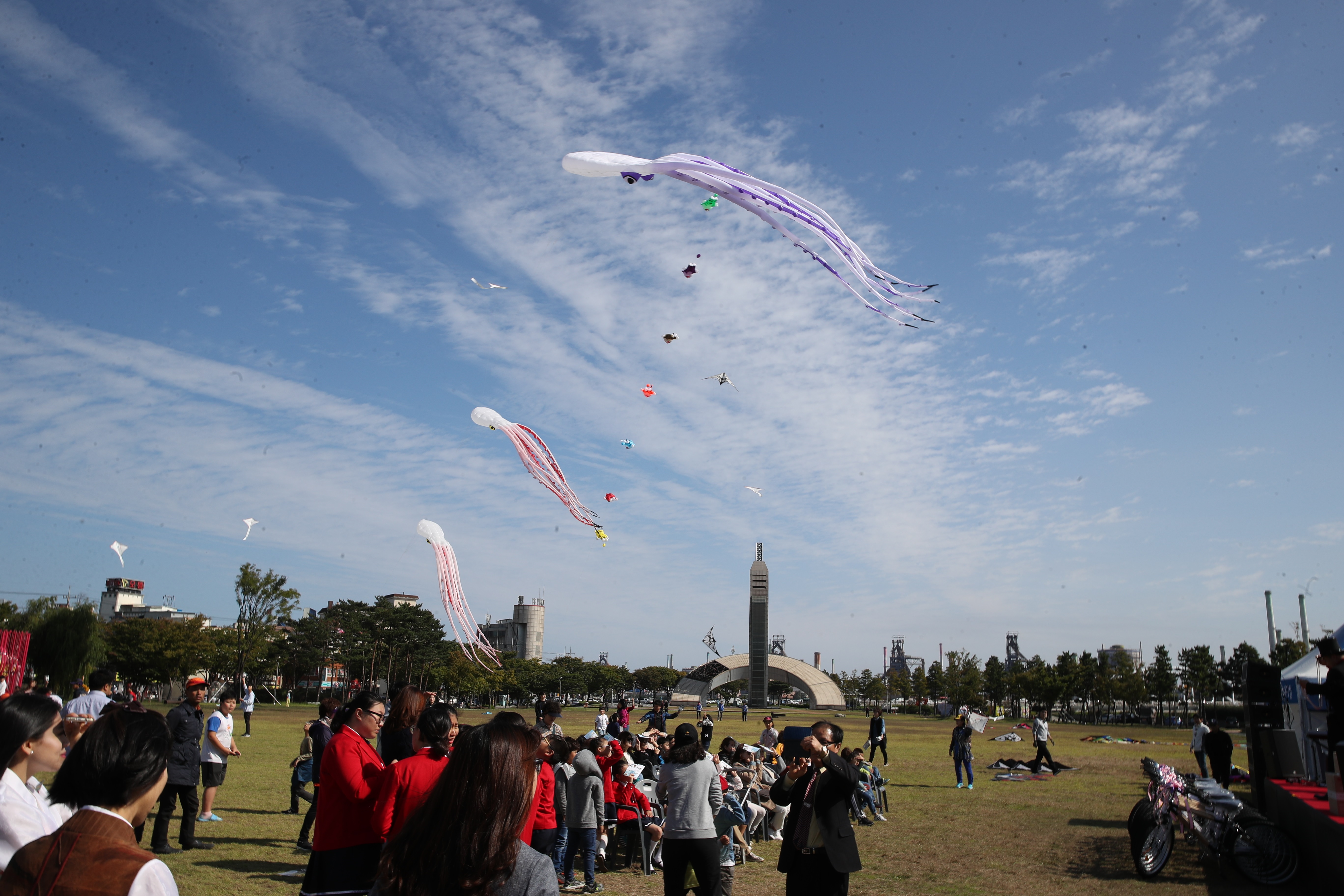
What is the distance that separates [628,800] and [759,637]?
8224 centimetres

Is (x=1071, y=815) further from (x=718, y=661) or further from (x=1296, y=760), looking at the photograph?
(x=718, y=661)

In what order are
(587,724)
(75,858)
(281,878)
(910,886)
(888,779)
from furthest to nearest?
(587,724) → (888,779) → (910,886) → (281,878) → (75,858)

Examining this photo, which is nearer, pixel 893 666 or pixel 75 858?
pixel 75 858

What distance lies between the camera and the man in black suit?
591 centimetres

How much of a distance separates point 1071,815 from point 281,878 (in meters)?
13.7

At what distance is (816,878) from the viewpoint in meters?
6.01

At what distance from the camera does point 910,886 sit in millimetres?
10039

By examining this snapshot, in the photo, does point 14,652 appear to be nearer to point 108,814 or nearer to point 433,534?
point 433,534

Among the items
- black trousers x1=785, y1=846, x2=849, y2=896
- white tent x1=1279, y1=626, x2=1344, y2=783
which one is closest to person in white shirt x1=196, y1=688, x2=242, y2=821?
black trousers x1=785, y1=846, x2=849, y2=896

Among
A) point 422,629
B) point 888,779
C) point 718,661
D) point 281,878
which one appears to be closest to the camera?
point 281,878

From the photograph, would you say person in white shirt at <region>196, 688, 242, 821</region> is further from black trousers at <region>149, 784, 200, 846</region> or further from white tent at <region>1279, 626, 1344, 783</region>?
white tent at <region>1279, 626, 1344, 783</region>

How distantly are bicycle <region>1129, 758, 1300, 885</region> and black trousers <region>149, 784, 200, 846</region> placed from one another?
1202 cm

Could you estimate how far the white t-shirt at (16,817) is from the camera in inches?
119

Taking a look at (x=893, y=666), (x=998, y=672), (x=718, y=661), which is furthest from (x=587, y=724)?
(x=893, y=666)
